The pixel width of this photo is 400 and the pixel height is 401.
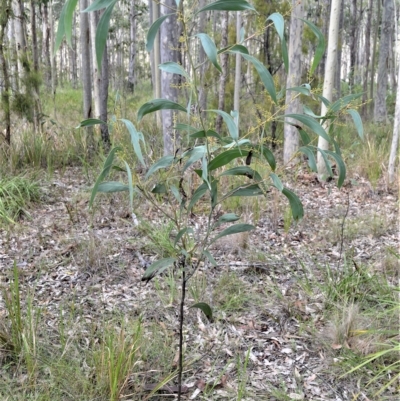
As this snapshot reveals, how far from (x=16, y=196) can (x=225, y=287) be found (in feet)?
8.23

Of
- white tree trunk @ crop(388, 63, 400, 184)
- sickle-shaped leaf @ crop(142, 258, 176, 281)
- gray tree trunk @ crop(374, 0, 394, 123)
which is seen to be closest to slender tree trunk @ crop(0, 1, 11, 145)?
sickle-shaped leaf @ crop(142, 258, 176, 281)

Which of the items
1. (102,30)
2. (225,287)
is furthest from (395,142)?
(102,30)

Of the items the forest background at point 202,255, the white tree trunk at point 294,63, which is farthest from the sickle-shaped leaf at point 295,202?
the white tree trunk at point 294,63

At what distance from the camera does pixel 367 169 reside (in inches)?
214

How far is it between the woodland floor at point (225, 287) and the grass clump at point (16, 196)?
0.12 metres

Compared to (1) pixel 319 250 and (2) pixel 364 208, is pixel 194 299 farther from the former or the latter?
(2) pixel 364 208

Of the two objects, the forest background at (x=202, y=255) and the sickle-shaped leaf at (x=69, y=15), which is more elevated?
the sickle-shaped leaf at (x=69, y=15)

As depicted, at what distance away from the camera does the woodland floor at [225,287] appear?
2035mm

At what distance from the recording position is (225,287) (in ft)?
8.93

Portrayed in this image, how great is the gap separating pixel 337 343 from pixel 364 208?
2707mm

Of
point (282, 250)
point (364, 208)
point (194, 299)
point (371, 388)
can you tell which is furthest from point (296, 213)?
point (364, 208)

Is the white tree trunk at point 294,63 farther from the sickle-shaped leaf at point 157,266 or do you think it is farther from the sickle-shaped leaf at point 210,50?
the sickle-shaped leaf at point 210,50

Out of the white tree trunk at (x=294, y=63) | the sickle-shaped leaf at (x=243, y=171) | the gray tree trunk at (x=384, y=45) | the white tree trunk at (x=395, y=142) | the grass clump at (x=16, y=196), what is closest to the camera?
the sickle-shaped leaf at (x=243, y=171)

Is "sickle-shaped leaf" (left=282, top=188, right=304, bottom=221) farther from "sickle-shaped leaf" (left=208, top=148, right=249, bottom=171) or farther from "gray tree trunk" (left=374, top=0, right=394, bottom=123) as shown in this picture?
"gray tree trunk" (left=374, top=0, right=394, bottom=123)
